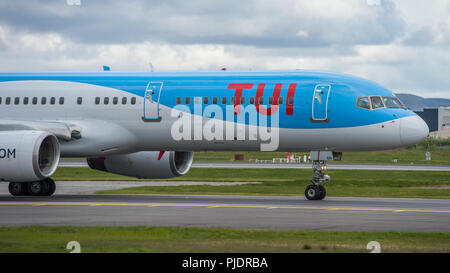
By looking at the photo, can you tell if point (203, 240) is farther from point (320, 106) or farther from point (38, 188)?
point (38, 188)

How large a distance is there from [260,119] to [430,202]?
681 cm

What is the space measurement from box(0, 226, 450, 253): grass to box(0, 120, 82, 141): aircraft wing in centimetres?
1161

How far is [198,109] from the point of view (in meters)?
29.9

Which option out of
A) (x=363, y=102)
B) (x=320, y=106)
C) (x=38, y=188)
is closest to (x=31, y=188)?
(x=38, y=188)

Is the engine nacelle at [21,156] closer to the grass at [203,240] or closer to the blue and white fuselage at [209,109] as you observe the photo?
the blue and white fuselage at [209,109]

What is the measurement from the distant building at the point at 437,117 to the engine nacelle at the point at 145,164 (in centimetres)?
16303

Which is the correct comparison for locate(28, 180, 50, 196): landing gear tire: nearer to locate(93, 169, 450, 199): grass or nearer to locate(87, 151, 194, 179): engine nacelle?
locate(87, 151, 194, 179): engine nacelle

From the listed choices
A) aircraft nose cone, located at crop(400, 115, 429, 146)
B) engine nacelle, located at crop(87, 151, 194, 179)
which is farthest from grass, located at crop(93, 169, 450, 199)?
aircraft nose cone, located at crop(400, 115, 429, 146)

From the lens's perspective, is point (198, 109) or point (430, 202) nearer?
point (430, 202)

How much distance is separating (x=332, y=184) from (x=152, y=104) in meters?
16.9

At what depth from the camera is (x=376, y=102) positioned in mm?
28391

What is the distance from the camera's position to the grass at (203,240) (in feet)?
50.5

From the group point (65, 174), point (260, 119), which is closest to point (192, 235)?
point (260, 119)

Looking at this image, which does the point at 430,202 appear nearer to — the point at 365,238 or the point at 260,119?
the point at 260,119
